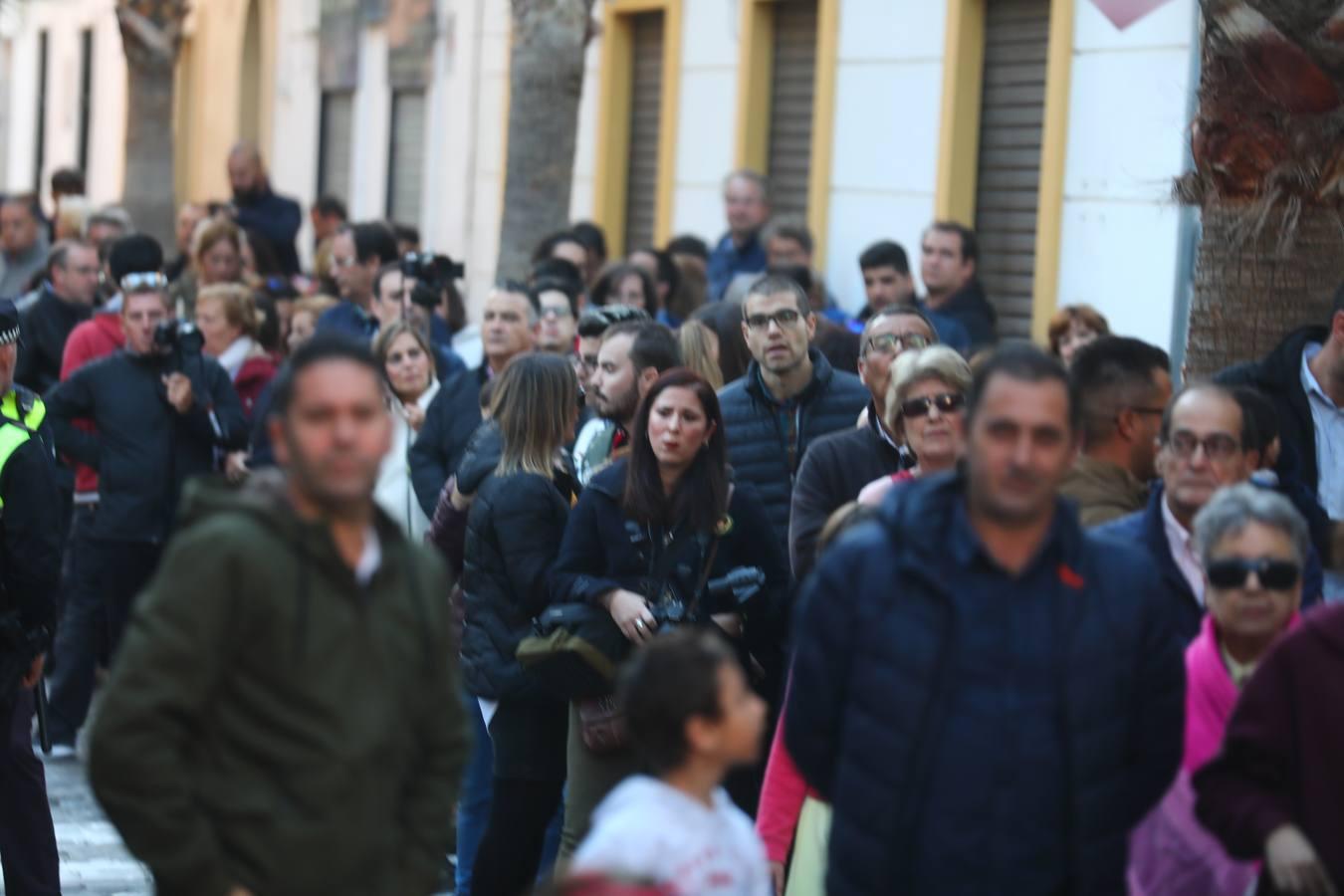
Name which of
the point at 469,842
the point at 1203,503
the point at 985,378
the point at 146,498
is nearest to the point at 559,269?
the point at 146,498

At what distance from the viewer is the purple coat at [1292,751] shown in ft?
15.2

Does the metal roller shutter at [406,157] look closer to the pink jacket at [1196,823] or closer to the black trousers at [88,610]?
the black trousers at [88,610]

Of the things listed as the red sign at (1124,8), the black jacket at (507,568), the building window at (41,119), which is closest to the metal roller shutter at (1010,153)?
the red sign at (1124,8)

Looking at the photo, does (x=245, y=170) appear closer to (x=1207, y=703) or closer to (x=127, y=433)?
(x=127, y=433)

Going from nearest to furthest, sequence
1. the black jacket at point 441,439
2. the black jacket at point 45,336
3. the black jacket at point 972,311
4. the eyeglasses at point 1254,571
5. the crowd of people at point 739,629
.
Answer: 1. the crowd of people at point 739,629
2. the eyeglasses at point 1254,571
3. the black jacket at point 441,439
4. the black jacket at point 972,311
5. the black jacket at point 45,336

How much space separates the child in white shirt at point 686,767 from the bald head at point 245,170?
45.3 feet

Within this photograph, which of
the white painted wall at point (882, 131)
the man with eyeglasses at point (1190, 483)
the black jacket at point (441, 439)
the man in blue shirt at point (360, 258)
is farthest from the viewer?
the white painted wall at point (882, 131)

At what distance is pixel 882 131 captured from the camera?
14.9 m

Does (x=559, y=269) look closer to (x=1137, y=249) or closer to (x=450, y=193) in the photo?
(x=1137, y=249)

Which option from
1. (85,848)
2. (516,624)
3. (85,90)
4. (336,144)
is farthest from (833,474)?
(85,90)

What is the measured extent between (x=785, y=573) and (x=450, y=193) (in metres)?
14.5

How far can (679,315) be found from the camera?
13297 mm

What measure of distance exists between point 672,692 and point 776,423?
12.4 feet

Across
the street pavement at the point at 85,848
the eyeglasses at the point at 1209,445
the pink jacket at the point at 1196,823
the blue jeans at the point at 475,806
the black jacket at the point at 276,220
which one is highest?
the black jacket at the point at 276,220
